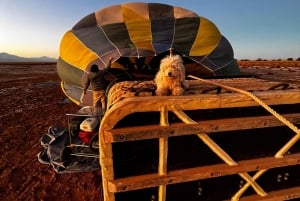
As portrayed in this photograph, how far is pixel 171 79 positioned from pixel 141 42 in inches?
159

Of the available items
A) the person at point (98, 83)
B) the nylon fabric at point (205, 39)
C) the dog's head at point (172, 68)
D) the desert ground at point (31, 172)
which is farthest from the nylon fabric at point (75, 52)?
the dog's head at point (172, 68)

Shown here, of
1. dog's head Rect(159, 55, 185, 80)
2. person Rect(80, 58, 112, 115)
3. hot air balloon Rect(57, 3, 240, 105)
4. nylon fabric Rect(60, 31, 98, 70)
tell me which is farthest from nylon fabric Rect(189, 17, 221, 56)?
dog's head Rect(159, 55, 185, 80)

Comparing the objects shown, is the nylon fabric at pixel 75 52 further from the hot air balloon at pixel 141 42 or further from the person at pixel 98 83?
the person at pixel 98 83

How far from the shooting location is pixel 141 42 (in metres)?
6.80

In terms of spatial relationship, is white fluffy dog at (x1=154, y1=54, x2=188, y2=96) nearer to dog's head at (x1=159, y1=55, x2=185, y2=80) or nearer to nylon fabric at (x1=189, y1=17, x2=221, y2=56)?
dog's head at (x1=159, y1=55, x2=185, y2=80)

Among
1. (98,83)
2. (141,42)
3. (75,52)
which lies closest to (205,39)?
(141,42)

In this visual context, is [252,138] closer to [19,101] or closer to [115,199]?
[115,199]

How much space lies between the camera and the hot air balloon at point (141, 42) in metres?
6.72

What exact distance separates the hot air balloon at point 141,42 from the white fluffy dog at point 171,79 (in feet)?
10.6

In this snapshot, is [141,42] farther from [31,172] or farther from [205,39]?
[31,172]

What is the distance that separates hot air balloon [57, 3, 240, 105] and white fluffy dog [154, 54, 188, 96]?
10.6ft

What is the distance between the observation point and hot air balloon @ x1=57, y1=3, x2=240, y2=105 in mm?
6723

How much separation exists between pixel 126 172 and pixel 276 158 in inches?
63.0

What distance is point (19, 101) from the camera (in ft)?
41.3
